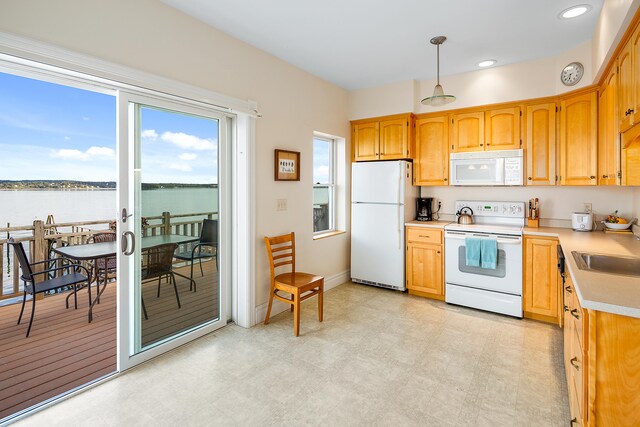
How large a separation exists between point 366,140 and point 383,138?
0.26 m

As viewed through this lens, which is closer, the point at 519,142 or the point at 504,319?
the point at 504,319

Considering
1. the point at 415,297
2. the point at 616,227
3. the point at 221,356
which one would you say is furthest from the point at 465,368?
the point at 616,227

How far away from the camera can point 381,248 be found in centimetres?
428

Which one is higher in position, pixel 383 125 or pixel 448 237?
pixel 383 125

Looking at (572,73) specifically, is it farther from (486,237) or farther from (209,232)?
(209,232)

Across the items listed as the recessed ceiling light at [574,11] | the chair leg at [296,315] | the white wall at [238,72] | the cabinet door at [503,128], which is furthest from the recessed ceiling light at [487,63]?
the chair leg at [296,315]

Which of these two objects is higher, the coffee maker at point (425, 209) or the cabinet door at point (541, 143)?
the cabinet door at point (541, 143)

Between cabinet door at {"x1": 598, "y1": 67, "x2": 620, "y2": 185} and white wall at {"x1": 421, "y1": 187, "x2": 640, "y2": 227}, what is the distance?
0.50 meters

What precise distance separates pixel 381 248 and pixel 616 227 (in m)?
2.38

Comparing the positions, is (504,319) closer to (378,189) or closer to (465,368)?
(465,368)

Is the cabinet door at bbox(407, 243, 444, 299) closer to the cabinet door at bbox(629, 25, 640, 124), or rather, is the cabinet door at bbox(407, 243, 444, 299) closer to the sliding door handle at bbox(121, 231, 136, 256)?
the cabinet door at bbox(629, 25, 640, 124)

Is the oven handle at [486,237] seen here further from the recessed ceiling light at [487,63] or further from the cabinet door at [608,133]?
the recessed ceiling light at [487,63]

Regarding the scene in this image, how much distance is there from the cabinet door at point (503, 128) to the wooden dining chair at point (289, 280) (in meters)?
2.56

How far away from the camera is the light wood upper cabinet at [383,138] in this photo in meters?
4.19
